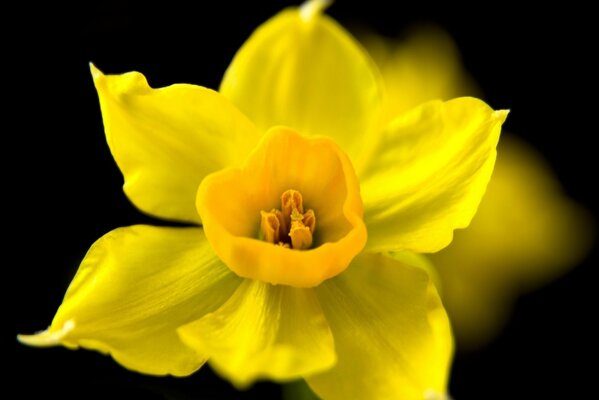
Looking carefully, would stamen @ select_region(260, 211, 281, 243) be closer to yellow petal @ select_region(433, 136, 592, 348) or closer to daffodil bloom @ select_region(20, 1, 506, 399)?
daffodil bloom @ select_region(20, 1, 506, 399)

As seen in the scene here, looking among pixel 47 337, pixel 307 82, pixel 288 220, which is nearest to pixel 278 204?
pixel 288 220

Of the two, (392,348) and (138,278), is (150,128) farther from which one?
(392,348)

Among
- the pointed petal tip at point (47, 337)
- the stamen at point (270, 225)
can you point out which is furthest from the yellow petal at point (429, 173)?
the pointed petal tip at point (47, 337)

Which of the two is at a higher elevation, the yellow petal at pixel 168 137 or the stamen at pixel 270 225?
the yellow petal at pixel 168 137

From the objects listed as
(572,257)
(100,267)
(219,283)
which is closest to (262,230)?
(219,283)

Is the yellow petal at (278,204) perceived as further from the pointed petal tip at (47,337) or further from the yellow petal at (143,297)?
the pointed petal tip at (47,337)
